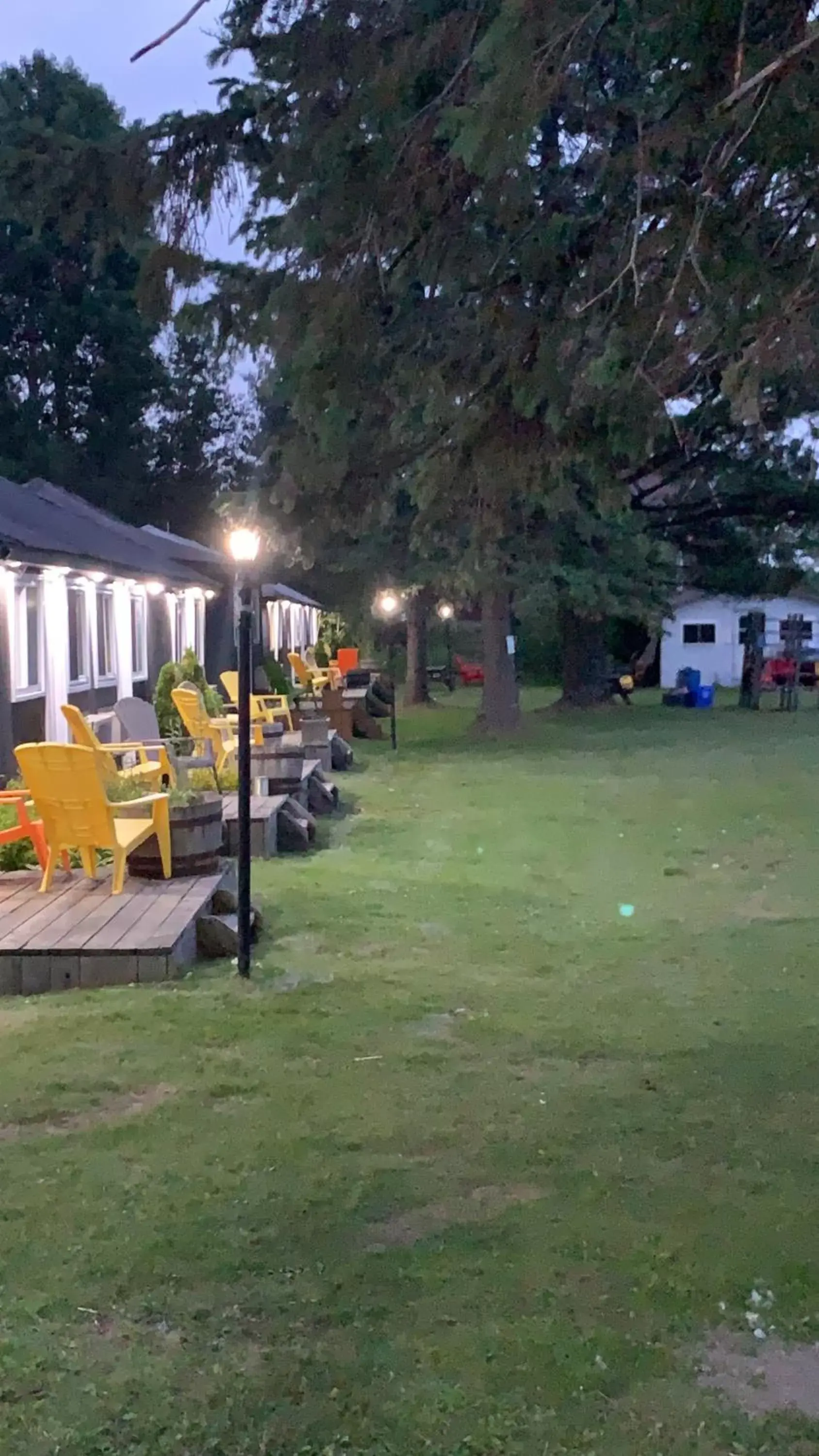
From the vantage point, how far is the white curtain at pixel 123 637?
1473cm

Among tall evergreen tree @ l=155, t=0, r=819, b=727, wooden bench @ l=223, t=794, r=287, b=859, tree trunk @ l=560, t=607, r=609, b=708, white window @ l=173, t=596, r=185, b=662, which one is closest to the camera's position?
tall evergreen tree @ l=155, t=0, r=819, b=727

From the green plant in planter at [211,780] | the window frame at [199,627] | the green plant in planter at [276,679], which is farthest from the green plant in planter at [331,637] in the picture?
the green plant in planter at [211,780]

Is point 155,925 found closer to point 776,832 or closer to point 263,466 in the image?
point 776,832

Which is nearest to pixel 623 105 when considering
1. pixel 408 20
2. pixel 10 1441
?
pixel 408 20

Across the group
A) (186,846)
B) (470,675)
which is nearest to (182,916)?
(186,846)

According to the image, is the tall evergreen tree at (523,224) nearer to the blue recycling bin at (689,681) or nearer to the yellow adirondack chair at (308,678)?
the yellow adirondack chair at (308,678)

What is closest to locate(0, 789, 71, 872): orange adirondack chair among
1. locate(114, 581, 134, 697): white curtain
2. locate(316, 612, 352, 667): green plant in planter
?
locate(114, 581, 134, 697): white curtain

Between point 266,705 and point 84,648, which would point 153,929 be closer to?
point 84,648

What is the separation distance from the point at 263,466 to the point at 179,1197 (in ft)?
50.8

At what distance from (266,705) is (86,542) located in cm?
452

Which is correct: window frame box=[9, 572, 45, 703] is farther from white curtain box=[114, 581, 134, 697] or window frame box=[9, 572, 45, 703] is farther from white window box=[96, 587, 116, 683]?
white curtain box=[114, 581, 134, 697]

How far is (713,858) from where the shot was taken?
8781 millimetres

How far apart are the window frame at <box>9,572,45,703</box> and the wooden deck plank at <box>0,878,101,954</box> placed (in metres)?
4.37

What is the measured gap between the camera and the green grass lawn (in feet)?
8.30
